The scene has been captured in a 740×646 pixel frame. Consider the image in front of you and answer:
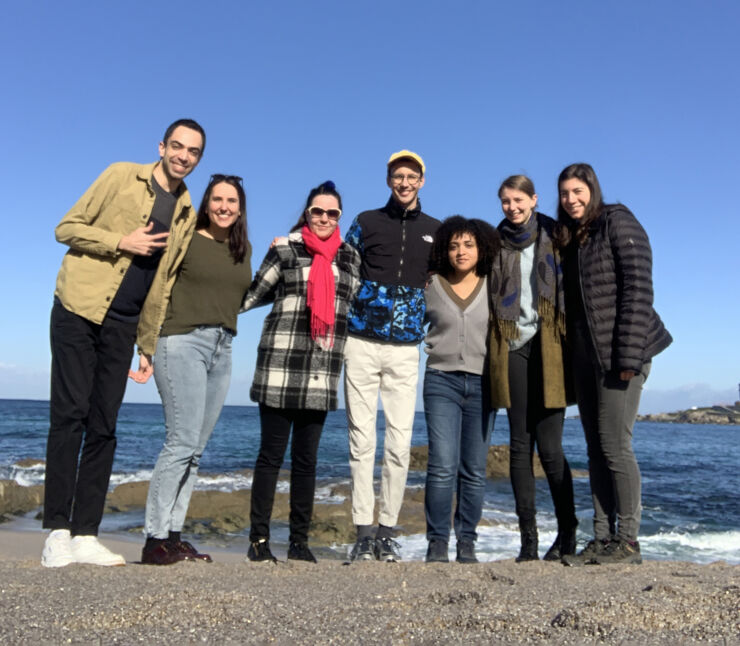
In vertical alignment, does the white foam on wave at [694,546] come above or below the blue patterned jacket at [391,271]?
below

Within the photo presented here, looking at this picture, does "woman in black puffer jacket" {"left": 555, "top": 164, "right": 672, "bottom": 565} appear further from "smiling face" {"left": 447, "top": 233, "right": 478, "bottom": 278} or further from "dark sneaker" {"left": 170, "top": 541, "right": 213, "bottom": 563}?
"dark sneaker" {"left": 170, "top": 541, "right": 213, "bottom": 563}

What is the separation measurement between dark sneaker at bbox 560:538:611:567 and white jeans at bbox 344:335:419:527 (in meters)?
1.07

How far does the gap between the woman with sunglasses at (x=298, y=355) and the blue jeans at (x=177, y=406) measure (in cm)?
35

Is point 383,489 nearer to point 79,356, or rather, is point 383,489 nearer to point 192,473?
point 192,473

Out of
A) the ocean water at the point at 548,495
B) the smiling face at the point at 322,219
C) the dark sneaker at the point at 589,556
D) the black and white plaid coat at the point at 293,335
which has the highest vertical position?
the smiling face at the point at 322,219

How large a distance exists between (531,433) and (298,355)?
156 cm

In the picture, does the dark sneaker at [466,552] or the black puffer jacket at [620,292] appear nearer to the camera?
the black puffer jacket at [620,292]

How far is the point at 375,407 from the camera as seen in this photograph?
13.6 feet

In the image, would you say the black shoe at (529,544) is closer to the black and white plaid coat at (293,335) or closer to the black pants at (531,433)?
the black pants at (531,433)

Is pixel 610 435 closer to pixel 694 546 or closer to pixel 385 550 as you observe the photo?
pixel 385 550

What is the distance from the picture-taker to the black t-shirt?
368 cm

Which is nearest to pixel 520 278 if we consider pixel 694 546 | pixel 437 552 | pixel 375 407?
pixel 375 407

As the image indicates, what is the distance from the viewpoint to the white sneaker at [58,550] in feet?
11.4

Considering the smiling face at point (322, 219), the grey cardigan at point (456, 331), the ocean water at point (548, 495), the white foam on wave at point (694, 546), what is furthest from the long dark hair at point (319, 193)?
the white foam on wave at point (694, 546)
